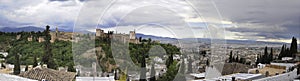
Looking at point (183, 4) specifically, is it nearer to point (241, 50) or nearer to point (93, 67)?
point (93, 67)

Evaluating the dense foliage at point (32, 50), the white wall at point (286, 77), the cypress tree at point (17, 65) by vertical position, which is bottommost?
the white wall at point (286, 77)

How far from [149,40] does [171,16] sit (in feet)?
2.03

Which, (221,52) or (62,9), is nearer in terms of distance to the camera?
(221,52)

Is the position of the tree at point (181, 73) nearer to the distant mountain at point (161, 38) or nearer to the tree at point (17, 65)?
the distant mountain at point (161, 38)

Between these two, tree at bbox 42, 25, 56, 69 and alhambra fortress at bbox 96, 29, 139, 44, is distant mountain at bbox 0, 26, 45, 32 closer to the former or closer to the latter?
tree at bbox 42, 25, 56, 69

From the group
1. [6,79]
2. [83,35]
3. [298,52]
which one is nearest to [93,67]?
[83,35]

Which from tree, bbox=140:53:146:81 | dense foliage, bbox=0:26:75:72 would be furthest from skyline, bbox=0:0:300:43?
tree, bbox=140:53:146:81

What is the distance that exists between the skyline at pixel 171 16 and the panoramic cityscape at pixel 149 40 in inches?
0.5

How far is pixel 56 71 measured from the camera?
18.5 ft

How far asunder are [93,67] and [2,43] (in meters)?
2.98

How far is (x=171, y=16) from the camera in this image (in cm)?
467

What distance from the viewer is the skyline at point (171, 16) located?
14.7 feet

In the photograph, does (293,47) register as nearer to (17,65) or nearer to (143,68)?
(143,68)

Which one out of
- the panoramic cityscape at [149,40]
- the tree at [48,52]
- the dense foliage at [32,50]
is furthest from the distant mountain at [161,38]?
the tree at [48,52]
